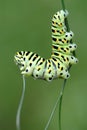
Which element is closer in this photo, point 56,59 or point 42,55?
point 56,59

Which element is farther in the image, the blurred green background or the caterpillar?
the blurred green background

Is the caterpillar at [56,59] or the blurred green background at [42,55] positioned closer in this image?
the caterpillar at [56,59]
